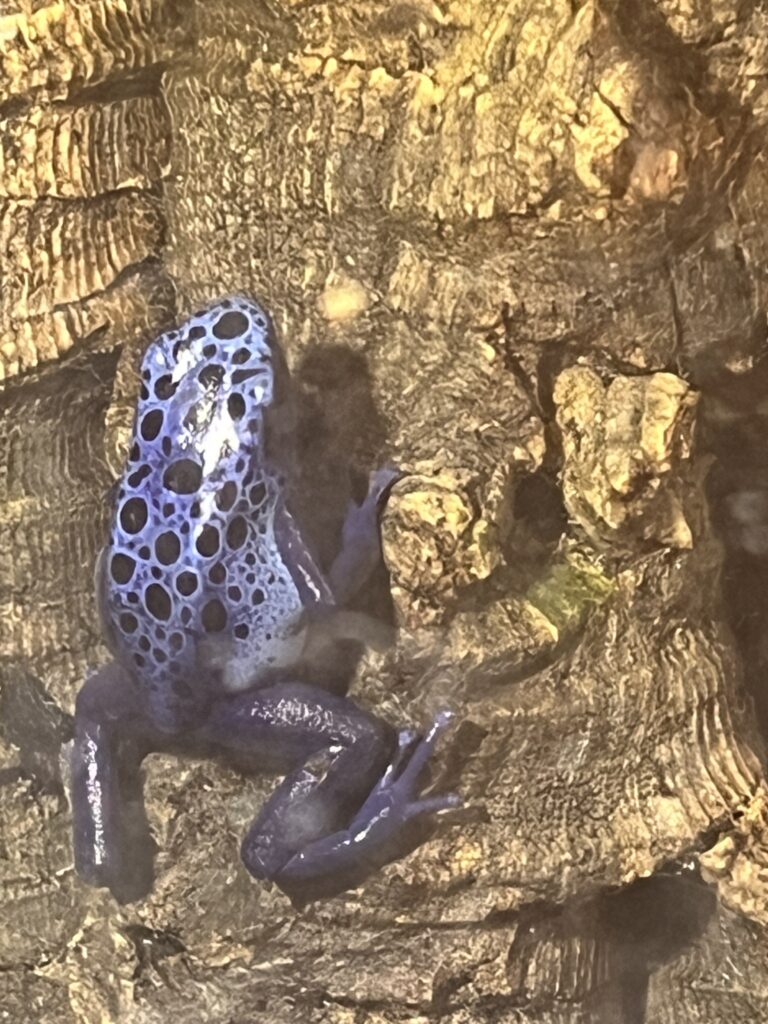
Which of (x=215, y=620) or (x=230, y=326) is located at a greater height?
(x=230, y=326)

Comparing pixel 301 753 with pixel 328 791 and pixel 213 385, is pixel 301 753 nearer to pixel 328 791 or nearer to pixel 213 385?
pixel 328 791

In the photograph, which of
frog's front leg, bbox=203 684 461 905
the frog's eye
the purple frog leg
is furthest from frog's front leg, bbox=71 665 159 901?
Result: the frog's eye

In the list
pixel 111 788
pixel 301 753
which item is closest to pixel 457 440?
pixel 301 753

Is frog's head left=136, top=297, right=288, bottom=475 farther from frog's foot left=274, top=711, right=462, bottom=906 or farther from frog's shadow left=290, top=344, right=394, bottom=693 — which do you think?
frog's foot left=274, top=711, right=462, bottom=906

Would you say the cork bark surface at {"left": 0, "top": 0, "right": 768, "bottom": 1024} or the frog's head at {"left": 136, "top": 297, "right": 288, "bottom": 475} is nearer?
the cork bark surface at {"left": 0, "top": 0, "right": 768, "bottom": 1024}

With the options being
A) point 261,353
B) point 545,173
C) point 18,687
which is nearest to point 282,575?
point 261,353

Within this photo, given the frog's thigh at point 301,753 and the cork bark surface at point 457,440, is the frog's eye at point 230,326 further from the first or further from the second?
the frog's thigh at point 301,753
